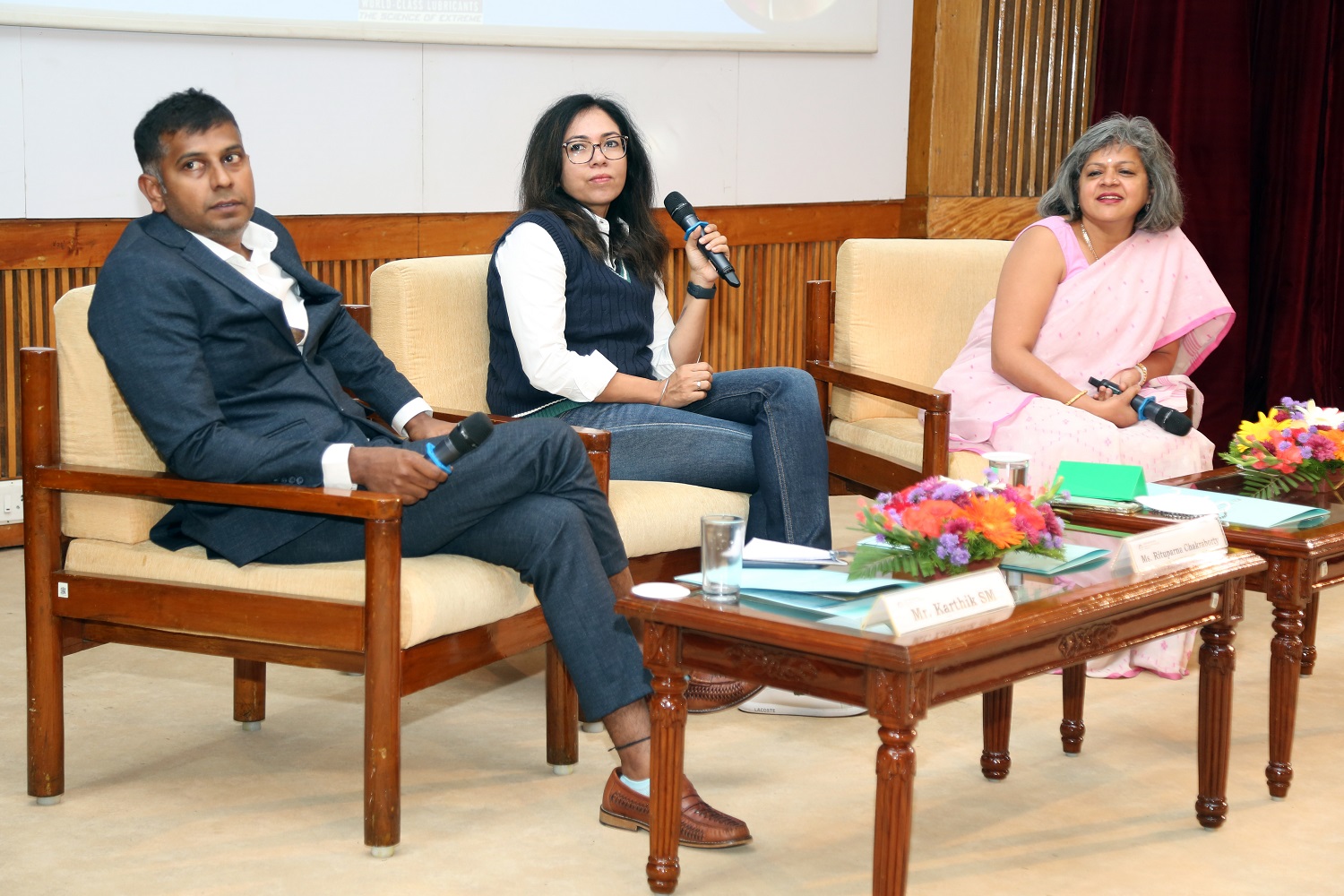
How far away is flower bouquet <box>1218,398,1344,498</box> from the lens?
2.86 metres

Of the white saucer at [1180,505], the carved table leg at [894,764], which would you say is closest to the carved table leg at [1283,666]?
the white saucer at [1180,505]

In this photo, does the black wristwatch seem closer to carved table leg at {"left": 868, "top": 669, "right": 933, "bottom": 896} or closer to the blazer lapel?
the blazer lapel

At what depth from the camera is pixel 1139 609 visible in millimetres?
2148

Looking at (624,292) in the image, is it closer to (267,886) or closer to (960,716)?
(960,716)

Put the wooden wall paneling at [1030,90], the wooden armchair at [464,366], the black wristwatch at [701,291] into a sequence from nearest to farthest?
the wooden armchair at [464,366] < the black wristwatch at [701,291] < the wooden wall paneling at [1030,90]

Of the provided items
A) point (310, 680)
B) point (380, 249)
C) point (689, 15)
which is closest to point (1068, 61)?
point (689, 15)

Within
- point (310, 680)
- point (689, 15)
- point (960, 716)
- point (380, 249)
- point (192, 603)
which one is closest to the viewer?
point (192, 603)

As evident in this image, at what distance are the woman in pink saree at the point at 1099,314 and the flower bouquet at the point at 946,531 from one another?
1.31 meters

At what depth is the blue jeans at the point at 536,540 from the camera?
2.29m

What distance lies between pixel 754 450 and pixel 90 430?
3.99 feet

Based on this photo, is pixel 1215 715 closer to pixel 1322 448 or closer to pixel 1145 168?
pixel 1322 448

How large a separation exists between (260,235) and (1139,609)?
150cm

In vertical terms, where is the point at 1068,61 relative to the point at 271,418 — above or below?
above

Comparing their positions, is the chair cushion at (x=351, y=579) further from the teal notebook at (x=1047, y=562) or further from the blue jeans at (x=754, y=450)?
the teal notebook at (x=1047, y=562)
